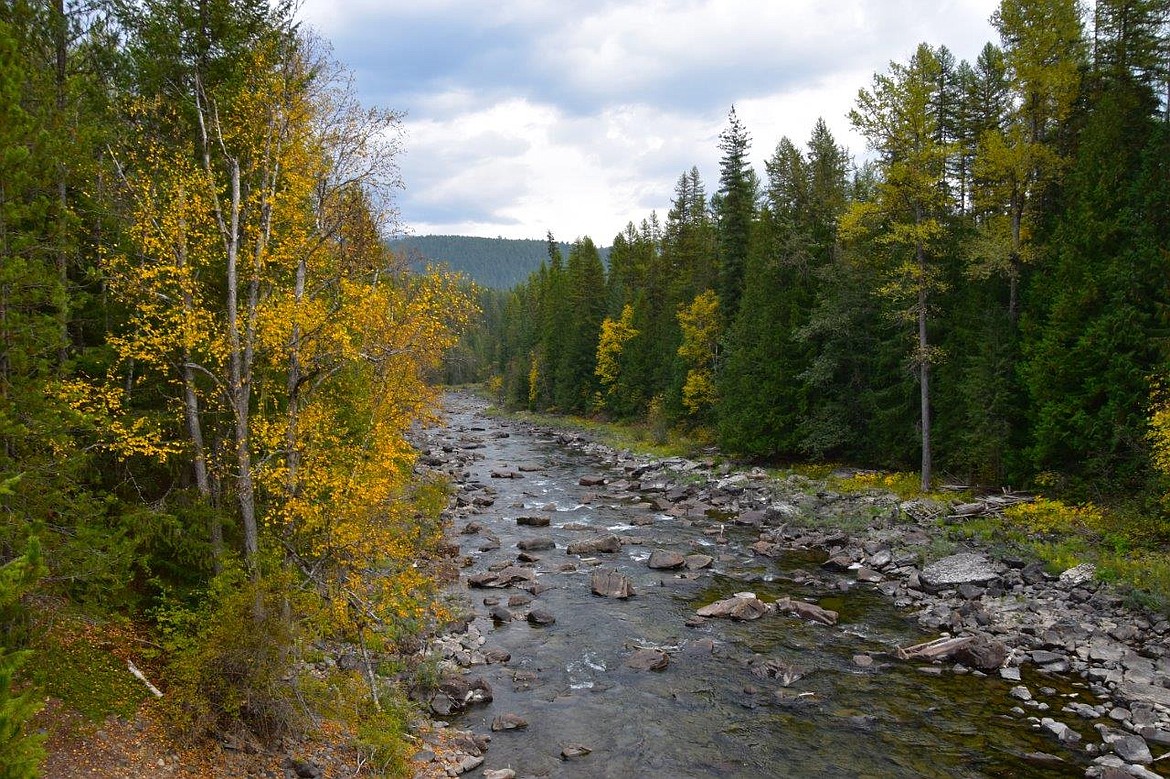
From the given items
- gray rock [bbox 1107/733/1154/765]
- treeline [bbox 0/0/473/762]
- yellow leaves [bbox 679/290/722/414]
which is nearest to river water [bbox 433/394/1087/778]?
gray rock [bbox 1107/733/1154/765]

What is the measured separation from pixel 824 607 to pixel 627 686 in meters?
7.33

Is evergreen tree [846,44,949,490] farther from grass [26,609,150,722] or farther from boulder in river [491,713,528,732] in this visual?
grass [26,609,150,722]

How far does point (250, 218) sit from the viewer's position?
42.9ft

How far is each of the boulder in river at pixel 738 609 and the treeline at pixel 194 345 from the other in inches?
346

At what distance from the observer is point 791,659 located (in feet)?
52.3

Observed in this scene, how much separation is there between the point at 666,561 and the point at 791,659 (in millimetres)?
7539

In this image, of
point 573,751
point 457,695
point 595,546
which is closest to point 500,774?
point 573,751

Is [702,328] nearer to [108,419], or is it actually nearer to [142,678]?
[108,419]

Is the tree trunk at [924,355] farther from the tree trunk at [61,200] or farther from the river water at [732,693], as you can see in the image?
the tree trunk at [61,200]

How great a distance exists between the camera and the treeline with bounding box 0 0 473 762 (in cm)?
887

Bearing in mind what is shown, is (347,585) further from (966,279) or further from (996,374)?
(966,279)

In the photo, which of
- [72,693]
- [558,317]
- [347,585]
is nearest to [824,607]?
[347,585]

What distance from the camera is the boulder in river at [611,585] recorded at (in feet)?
67.5

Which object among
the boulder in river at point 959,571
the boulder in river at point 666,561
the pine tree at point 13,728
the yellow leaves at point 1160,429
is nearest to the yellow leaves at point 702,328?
the boulder in river at point 666,561
